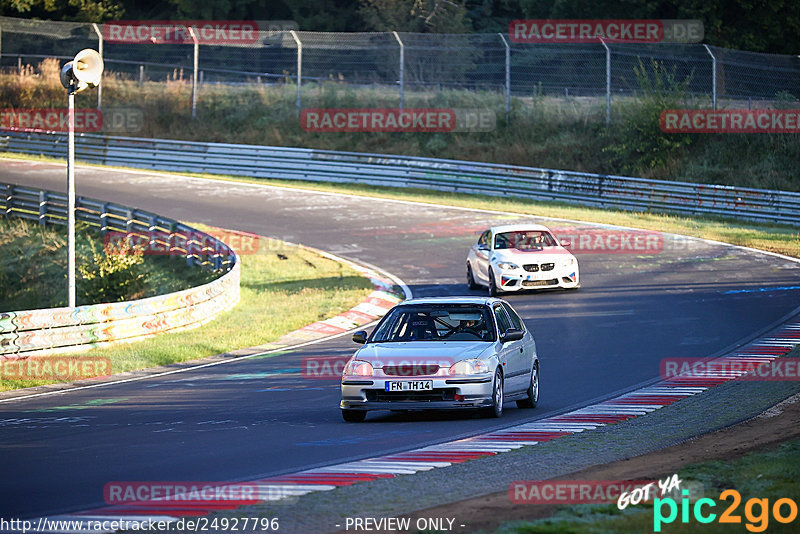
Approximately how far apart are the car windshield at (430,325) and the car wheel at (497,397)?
708mm

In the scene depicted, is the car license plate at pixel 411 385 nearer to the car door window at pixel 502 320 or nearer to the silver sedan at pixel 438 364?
the silver sedan at pixel 438 364

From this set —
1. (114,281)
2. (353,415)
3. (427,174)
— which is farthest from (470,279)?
(427,174)

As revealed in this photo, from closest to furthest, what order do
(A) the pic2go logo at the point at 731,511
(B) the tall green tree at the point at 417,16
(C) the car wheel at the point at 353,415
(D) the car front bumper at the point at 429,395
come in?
(A) the pic2go logo at the point at 731,511, (D) the car front bumper at the point at 429,395, (C) the car wheel at the point at 353,415, (B) the tall green tree at the point at 417,16

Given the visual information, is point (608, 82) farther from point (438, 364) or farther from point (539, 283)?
point (438, 364)

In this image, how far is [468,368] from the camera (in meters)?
11.6

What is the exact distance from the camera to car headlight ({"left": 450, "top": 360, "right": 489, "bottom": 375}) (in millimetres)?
11570

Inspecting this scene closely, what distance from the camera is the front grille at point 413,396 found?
11570mm

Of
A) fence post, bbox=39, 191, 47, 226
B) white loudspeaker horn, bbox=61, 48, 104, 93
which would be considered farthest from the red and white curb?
fence post, bbox=39, 191, 47, 226

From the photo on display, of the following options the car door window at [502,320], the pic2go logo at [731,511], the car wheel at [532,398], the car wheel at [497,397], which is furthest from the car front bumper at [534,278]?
the pic2go logo at [731,511]

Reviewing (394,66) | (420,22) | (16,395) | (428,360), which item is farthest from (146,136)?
(428,360)

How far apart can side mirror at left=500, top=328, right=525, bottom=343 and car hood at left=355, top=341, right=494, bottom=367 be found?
241mm

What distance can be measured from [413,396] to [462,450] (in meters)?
1.89

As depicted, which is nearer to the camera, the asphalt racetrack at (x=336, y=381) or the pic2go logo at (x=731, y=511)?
the pic2go logo at (x=731, y=511)

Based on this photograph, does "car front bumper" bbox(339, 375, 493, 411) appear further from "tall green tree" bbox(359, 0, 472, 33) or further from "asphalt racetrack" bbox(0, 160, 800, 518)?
"tall green tree" bbox(359, 0, 472, 33)
